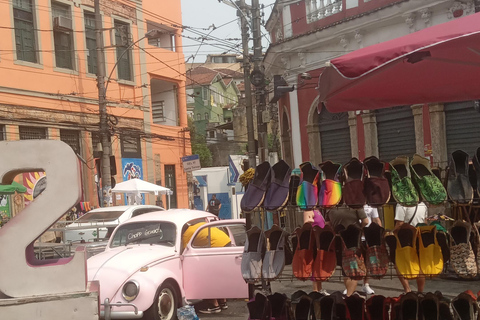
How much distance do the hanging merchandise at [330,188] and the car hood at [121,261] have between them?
11.9 ft

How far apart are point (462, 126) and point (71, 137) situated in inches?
614

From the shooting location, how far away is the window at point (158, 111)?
3222cm

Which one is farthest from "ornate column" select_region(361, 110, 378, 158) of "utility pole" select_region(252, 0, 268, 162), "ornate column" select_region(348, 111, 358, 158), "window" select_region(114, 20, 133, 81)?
"window" select_region(114, 20, 133, 81)

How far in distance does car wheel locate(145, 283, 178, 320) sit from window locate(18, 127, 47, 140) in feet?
49.9

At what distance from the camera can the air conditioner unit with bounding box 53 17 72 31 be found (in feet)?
75.8

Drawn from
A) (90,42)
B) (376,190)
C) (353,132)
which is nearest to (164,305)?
(376,190)

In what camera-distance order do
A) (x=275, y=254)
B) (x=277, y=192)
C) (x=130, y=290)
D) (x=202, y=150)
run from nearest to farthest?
1. (x=277, y=192)
2. (x=275, y=254)
3. (x=130, y=290)
4. (x=202, y=150)

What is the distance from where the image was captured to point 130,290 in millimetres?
7219

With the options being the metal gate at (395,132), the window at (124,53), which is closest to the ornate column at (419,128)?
the metal gate at (395,132)

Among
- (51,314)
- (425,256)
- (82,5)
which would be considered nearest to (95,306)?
(51,314)

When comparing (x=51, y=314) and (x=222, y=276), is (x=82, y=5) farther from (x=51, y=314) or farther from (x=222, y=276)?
(x=51, y=314)

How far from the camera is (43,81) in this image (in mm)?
22406

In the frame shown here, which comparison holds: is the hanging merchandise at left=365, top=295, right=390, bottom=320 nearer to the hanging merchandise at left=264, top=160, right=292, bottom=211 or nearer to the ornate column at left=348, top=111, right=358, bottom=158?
the hanging merchandise at left=264, top=160, right=292, bottom=211

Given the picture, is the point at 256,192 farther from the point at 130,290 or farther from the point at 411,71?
the point at 130,290
